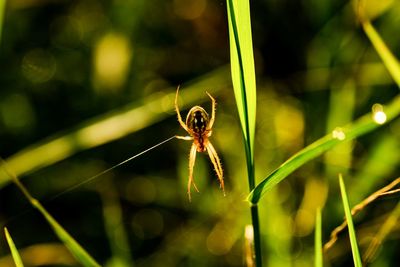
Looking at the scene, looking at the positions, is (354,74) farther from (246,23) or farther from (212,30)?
(246,23)

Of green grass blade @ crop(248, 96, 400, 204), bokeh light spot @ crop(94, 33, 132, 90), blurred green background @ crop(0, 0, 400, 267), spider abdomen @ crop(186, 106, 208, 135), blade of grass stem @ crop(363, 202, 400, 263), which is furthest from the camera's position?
bokeh light spot @ crop(94, 33, 132, 90)

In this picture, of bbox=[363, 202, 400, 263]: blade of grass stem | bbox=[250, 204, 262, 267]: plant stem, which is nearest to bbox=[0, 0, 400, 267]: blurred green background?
bbox=[363, 202, 400, 263]: blade of grass stem

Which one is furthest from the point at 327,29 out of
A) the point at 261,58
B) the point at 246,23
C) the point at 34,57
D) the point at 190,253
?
the point at 246,23

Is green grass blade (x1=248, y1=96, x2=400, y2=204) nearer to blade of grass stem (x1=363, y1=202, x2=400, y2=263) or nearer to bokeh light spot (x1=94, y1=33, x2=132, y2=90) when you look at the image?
blade of grass stem (x1=363, y1=202, x2=400, y2=263)

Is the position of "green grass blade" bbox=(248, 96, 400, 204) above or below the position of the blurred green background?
below

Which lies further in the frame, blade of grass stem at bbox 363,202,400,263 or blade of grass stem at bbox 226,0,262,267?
blade of grass stem at bbox 363,202,400,263

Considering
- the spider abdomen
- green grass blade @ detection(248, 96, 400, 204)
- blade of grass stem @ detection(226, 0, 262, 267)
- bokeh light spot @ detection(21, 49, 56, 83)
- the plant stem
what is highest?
bokeh light spot @ detection(21, 49, 56, 83)
